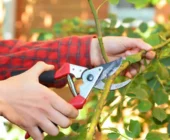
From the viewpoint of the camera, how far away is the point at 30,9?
4086 millimetres

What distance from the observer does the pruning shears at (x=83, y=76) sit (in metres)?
0.89

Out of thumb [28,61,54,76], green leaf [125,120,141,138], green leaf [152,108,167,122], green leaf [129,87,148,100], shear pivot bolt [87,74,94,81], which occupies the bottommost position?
green leaf [152,108,167,122]

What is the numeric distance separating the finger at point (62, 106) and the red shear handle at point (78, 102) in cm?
3

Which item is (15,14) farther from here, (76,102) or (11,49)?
(76,102)

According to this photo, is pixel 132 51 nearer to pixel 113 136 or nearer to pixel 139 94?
pixel 139 94

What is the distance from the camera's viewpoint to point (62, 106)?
0.81 metres

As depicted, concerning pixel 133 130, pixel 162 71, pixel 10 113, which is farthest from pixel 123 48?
pixel 10 113

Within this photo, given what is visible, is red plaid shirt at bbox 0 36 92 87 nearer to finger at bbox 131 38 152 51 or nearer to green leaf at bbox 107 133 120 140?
finger at bbox 131 38 152 51

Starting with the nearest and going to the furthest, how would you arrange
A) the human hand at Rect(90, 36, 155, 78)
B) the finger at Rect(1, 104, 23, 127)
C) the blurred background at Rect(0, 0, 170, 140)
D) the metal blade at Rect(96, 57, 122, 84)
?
the finger at Rect(1, 104, 23, 127), the metal blade at Rect(96, 57, 122, 84), the human hand at Rect(90, 36, 155, 78), the blurred background at Rect(0, 0, 170, 140)

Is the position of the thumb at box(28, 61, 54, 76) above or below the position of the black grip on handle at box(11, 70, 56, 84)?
above

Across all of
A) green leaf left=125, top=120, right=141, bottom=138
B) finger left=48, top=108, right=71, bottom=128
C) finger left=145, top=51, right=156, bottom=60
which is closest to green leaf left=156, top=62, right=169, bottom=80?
finger left=145, top=51, right=156, bottom=60

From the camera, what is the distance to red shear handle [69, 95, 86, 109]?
2.83 ft

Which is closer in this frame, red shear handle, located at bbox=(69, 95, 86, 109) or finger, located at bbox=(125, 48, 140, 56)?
red shear handle, located at bbox=(69, 95, 86, 109)

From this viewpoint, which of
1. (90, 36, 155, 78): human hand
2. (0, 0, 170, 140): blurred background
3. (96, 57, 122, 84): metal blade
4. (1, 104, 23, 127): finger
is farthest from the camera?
(0, 0, 170, 140): blurred background
